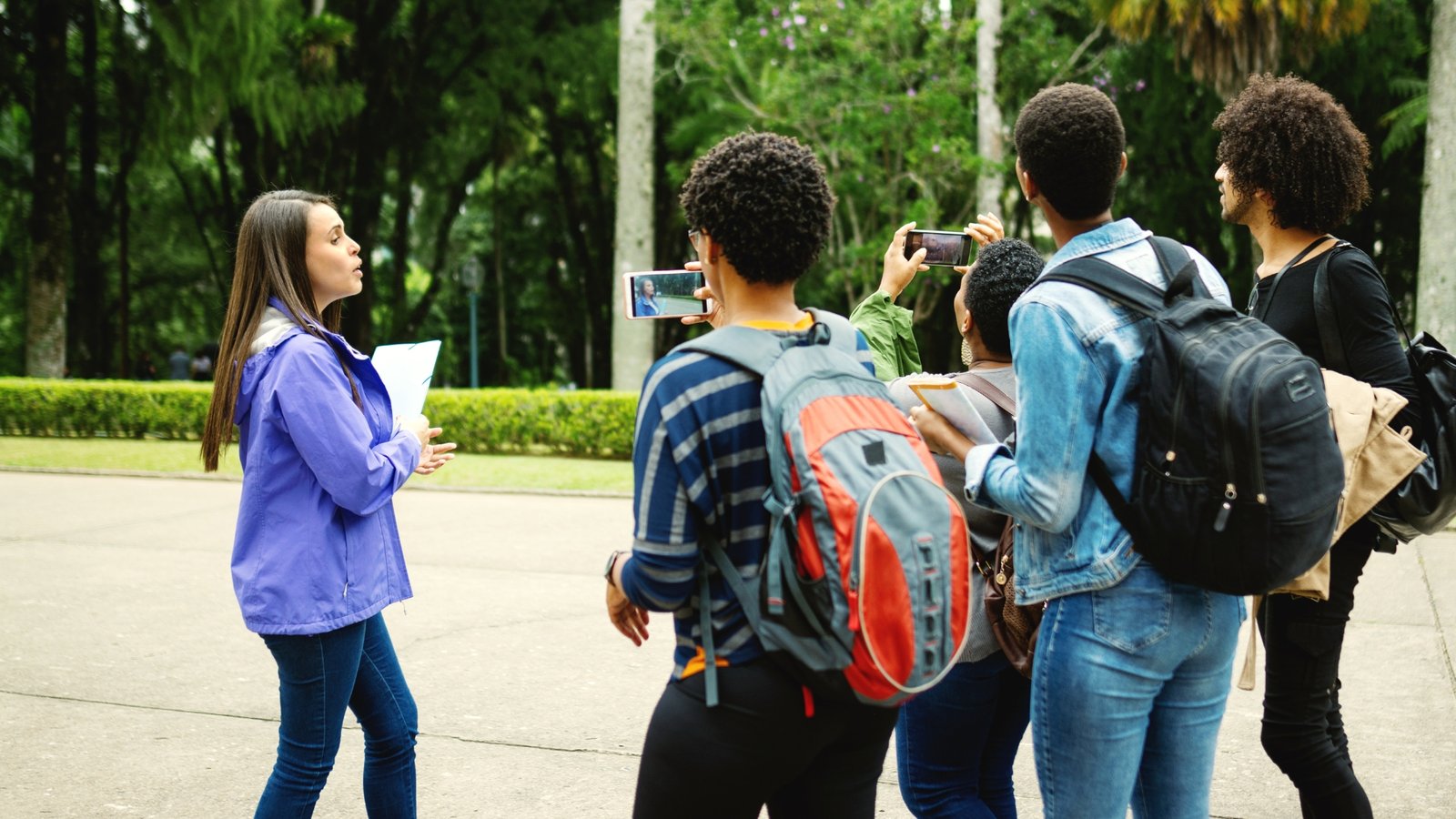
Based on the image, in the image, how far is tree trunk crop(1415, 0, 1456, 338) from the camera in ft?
37.1

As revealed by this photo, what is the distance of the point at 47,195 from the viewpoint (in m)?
19.2

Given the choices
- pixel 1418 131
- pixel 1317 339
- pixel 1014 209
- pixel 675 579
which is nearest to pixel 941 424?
pixel 675 579

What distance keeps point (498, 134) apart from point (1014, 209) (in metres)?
11.7

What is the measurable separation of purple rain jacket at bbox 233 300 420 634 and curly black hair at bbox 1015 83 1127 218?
153 cm

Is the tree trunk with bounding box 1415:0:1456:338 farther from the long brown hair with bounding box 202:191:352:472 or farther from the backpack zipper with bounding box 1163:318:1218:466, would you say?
the long brown hair with bounding box 202:191:352:472

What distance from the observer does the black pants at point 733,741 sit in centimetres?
202

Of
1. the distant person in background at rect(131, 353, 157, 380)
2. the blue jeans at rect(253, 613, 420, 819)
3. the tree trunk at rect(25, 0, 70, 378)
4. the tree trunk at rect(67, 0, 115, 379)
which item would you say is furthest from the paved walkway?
the distant person in background at rect(131, 353, 157, 380)

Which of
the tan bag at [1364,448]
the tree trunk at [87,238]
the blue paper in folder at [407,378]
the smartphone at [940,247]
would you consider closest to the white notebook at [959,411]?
the smartphone at [940,247]

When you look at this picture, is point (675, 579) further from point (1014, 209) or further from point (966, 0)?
point (1014, 209)

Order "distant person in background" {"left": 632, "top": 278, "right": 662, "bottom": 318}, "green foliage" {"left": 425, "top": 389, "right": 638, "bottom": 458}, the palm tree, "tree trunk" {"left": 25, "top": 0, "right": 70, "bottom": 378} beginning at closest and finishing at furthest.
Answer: "distant person in background" {"left": 632, "top": 278, "right": 662, "bottom": 318} → the palm tree → "green foliage" {"left": 425, "top": 389, "right": 638, "bottom": 458} → "tree trunk" {"left": 25, "top": 0, "right": 70, "bottom": 378}

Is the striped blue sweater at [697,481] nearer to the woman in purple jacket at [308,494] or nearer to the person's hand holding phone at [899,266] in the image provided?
the woman in purple jacket at [308,494]

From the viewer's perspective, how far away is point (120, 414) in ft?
57.3

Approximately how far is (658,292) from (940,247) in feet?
2.48

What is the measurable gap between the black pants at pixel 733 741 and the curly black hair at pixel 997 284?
3.43 feet
